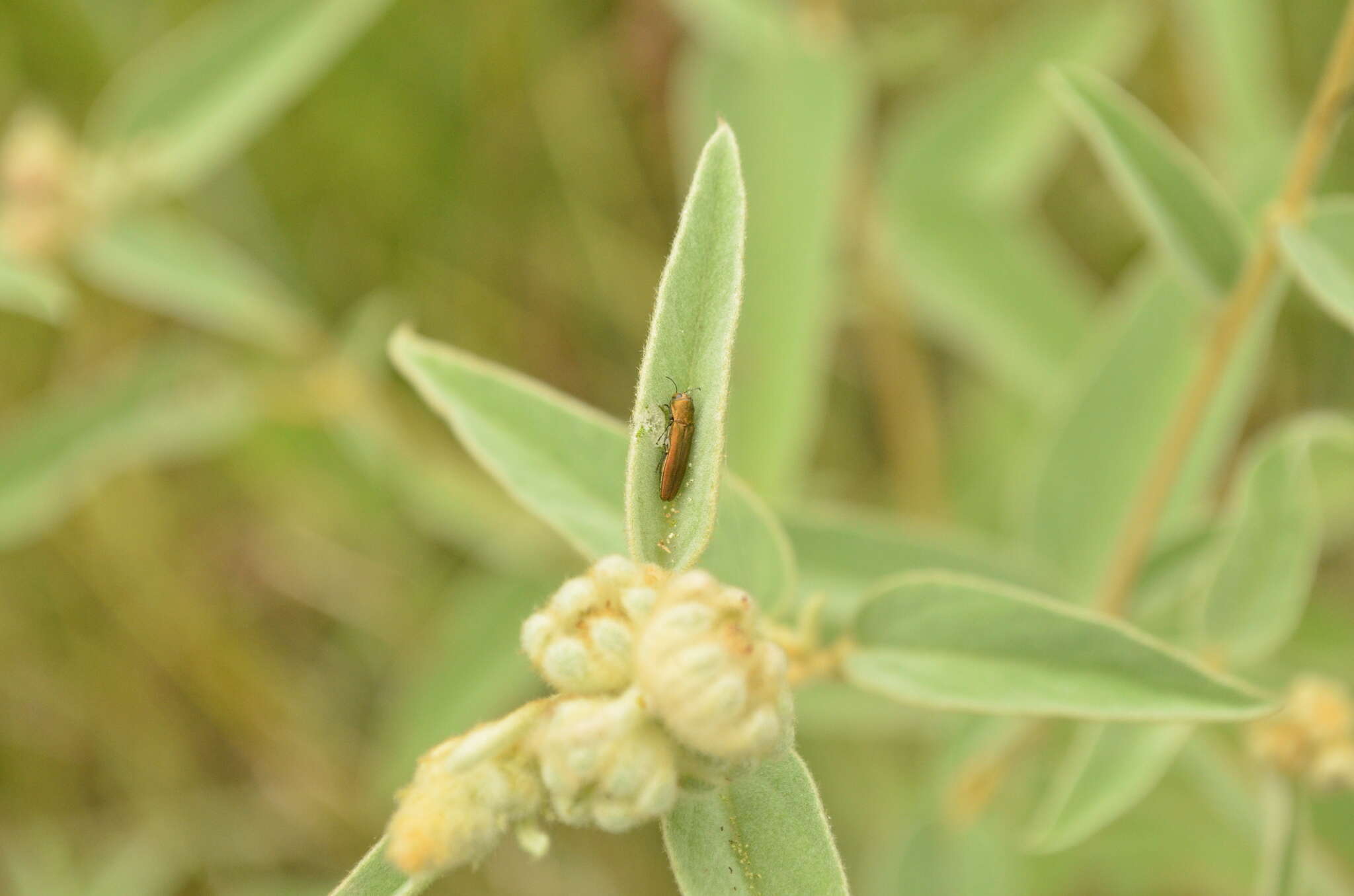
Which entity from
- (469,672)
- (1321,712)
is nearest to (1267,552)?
(1321,712)

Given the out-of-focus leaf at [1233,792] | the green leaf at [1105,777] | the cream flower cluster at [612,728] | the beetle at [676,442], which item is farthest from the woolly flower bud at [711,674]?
the out-of-focus leaf at [1233,792]

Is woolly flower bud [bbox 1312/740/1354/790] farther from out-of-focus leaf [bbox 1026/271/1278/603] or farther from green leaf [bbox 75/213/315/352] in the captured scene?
green leaf [bbox 75/213/315/352]

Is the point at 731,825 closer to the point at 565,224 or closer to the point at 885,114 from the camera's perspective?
the point at 565,224

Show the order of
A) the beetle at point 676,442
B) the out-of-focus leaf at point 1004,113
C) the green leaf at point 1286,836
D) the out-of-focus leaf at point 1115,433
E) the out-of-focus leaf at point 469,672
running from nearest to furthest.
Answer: the beetle at point 676,442, the green leaf at point 1286,836, the out-of-focus leaf at point 1115,433, the out-of-focus leaf at point 469,672, the out-of-focus leaf at point 1004,113

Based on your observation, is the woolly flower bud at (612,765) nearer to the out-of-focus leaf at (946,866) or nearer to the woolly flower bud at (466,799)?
the woolly flower bud at (466,799)

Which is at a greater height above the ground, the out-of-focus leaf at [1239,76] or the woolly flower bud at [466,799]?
the out-of-focus leaf at [1239,76]

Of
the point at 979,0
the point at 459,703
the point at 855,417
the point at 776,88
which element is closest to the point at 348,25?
the point at 776,88
